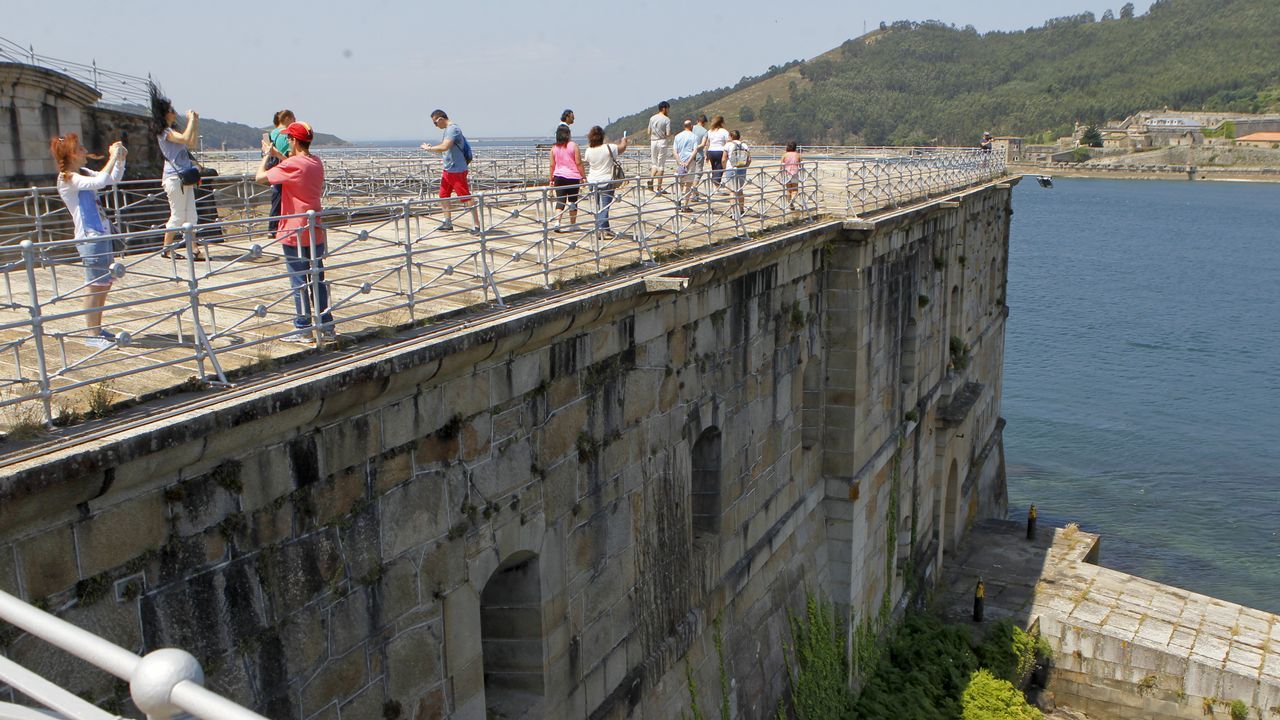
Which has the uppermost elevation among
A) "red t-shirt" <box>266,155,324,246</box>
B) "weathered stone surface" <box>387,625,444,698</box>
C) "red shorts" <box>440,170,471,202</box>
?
"red t-shirt" <box>266,155,324,246</box>

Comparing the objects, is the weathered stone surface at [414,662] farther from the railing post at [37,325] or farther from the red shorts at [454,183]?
the red shorts at [454,183]

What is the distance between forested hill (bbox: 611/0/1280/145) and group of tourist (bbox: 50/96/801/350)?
317ft

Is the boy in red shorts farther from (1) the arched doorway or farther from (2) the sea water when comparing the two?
(2) the sea water

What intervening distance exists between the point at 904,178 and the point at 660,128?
4.33 meters

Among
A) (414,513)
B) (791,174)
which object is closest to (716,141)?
(791,174)

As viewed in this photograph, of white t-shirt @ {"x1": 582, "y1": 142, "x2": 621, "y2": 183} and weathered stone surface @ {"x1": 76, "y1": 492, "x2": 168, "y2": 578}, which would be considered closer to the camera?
weathered stone surface @ {"x1": 76, "y1": 492, "x2": 168, "y2": 578}

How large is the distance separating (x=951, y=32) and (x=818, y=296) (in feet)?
657

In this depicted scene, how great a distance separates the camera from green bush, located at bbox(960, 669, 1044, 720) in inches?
569

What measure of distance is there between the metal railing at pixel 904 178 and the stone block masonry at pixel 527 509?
0.63 meters

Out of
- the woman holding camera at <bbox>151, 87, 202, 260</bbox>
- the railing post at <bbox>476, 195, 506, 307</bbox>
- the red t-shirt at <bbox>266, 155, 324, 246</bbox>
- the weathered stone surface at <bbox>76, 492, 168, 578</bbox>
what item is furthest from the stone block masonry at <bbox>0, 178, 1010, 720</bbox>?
the woman holding camera at <bbox>151, 87, 202, 260</bbox>

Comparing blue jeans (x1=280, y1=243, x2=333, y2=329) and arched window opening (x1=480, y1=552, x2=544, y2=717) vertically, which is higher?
blue jeans (x1=280, y1=243, x2=333, y2=329)

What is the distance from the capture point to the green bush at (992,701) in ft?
47.4

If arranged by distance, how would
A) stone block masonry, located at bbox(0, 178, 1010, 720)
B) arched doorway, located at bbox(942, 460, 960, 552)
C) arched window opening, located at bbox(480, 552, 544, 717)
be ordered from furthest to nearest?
1. arched doorway, located at bbox(942, 460, 960, 552)
2. arched window opening, located at bbox(480, 552, 544, 717)
3. stone block masonry, located at bbox(0, 178, 1010, 720)

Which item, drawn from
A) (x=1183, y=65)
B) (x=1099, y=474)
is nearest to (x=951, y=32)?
(x=1183, y=65)
